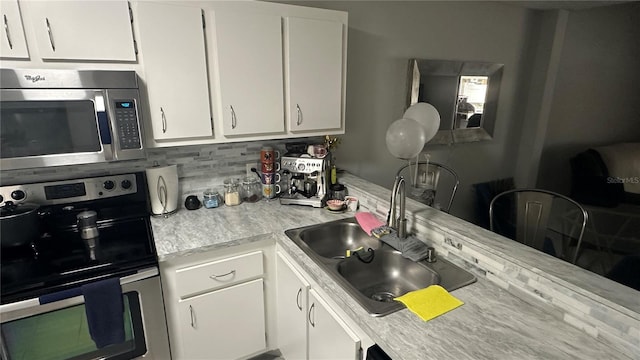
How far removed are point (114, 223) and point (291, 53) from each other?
1.32 m

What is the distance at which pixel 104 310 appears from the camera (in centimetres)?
127

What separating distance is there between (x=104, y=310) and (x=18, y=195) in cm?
76

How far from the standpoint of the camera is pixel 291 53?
1.76 m

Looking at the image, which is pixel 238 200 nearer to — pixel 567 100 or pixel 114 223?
pixel 114 223

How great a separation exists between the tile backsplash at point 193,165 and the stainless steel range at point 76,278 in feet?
0.21

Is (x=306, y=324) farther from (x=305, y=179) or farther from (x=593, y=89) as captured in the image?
(x=593, y=89)

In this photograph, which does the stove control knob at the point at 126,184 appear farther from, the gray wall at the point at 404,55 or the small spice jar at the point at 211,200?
the gray wall at the point at 404,55

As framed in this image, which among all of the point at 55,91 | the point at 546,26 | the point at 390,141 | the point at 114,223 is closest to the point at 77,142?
the point at 55,91

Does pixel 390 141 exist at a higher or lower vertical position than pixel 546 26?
lower

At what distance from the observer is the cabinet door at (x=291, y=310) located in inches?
55.5

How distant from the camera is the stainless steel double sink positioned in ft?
3.86

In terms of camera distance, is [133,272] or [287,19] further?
[287,19]

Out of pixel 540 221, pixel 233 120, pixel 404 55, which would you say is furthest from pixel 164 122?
pixel 540 221

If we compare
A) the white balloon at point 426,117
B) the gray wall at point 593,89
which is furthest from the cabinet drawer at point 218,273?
the gray wall at point 593,89
